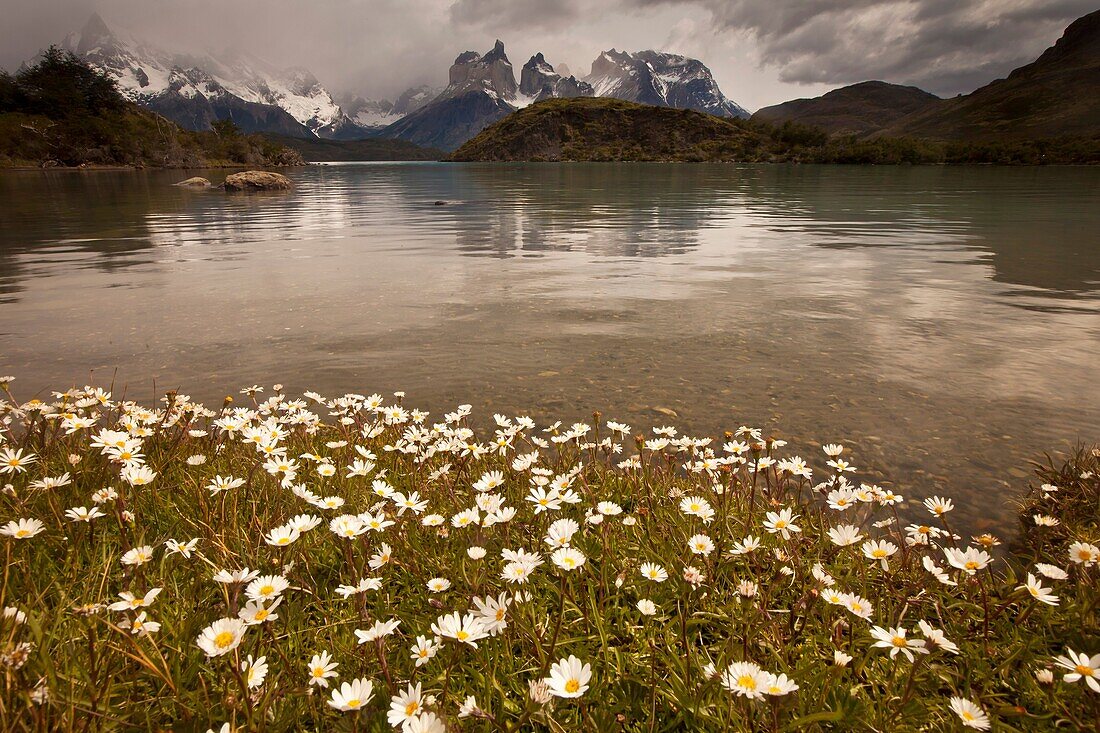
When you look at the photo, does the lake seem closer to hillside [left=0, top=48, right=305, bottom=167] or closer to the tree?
hillside [left=0, top=48, right=305, bottom=167]

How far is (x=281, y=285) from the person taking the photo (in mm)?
13789

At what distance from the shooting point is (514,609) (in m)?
2.83

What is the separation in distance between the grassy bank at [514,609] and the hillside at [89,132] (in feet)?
501

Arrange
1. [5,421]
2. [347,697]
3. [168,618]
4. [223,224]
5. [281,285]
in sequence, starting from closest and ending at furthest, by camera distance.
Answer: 1. [347,697]
2. [168,618]
3. [5,421]
4. [281,285]
5. [223,224]

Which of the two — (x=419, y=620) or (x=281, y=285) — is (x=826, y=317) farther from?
(x=281, y=285)

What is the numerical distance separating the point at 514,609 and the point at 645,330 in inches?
299

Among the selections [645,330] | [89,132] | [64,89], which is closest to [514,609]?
[645,330]

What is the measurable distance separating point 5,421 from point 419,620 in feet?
13.9

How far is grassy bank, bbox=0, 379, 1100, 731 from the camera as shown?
2283 millimetres

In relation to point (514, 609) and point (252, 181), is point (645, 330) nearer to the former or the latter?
point (514, 609)

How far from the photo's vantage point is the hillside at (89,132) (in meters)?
120

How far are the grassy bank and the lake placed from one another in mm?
1670

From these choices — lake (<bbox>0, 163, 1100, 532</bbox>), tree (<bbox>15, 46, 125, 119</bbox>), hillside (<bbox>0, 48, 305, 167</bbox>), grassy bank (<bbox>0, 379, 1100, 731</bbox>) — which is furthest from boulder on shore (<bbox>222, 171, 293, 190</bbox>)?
tree (<bbox>15, 46, 125, 119</bbox>)

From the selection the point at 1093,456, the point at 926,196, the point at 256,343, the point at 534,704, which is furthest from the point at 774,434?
the point at 926,196
